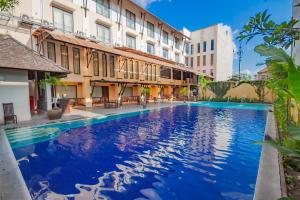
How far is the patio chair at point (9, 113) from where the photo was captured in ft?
32.9

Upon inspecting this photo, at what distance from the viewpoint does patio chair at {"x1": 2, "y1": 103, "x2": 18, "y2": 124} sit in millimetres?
10039

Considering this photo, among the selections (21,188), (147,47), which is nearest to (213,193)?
(21,188)

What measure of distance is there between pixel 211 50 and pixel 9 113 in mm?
39547

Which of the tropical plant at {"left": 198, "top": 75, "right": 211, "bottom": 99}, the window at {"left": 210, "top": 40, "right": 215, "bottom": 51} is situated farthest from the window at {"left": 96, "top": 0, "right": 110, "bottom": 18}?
the window at {"left": 210, "top": 40, "right": 215, "bottom": 51}

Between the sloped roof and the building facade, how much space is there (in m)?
2.17

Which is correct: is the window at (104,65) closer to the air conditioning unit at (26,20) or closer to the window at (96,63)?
the window at (96,63)

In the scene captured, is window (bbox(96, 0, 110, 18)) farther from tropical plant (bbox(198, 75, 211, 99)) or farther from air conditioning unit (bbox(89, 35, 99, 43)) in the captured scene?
tropical plant (bbox(198, 75, 211, 99))

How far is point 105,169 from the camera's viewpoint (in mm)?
5270

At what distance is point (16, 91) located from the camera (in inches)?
415

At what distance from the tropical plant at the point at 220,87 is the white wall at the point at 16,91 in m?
26.2

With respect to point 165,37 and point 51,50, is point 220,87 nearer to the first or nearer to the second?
point 165,37

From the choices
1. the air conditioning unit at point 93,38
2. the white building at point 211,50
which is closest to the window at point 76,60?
the air conditioning unit at point 93,38

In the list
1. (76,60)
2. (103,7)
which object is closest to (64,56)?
(76,60)

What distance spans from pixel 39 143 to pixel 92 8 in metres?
16.2
